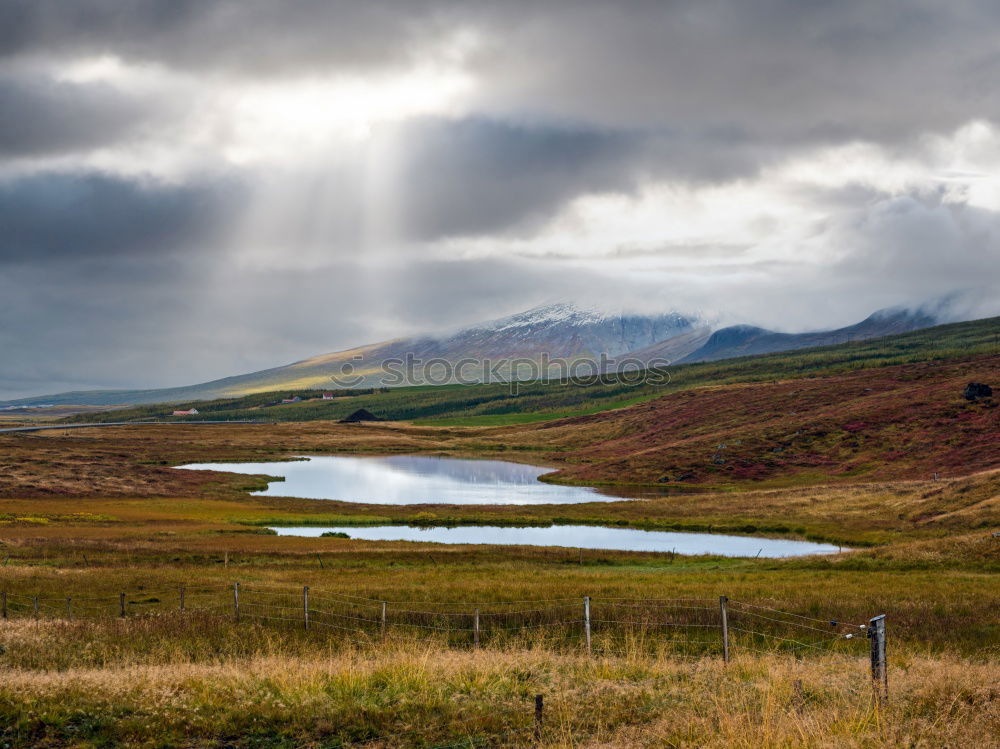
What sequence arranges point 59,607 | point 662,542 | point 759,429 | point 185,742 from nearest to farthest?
point 185,742
point 59,607
point 662,542
point 759,429

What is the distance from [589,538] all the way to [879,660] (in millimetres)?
60099

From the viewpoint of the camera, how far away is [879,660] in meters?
14.1

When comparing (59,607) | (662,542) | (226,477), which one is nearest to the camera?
(59,607)

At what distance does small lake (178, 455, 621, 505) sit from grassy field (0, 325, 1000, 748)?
1409 centimetres

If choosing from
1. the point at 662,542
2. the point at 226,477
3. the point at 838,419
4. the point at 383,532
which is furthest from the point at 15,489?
the point at 838,419

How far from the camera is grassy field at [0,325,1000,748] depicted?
47.3ft

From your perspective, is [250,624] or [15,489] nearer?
[250,624]

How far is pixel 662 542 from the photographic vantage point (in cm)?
7119

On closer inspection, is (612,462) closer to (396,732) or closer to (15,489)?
(15,489)

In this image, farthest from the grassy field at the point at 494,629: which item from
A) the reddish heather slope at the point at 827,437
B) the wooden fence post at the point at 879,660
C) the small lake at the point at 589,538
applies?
the reddish heather slope at the point at 827,437

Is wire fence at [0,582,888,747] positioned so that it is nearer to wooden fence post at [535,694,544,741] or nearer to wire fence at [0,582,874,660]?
wire fence at [0,582,874,660]

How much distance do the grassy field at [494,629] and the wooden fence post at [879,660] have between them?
0.36 meters

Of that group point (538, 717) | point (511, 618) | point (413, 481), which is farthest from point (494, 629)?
point (413, 481)

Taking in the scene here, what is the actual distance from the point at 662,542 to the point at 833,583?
3342 cm
